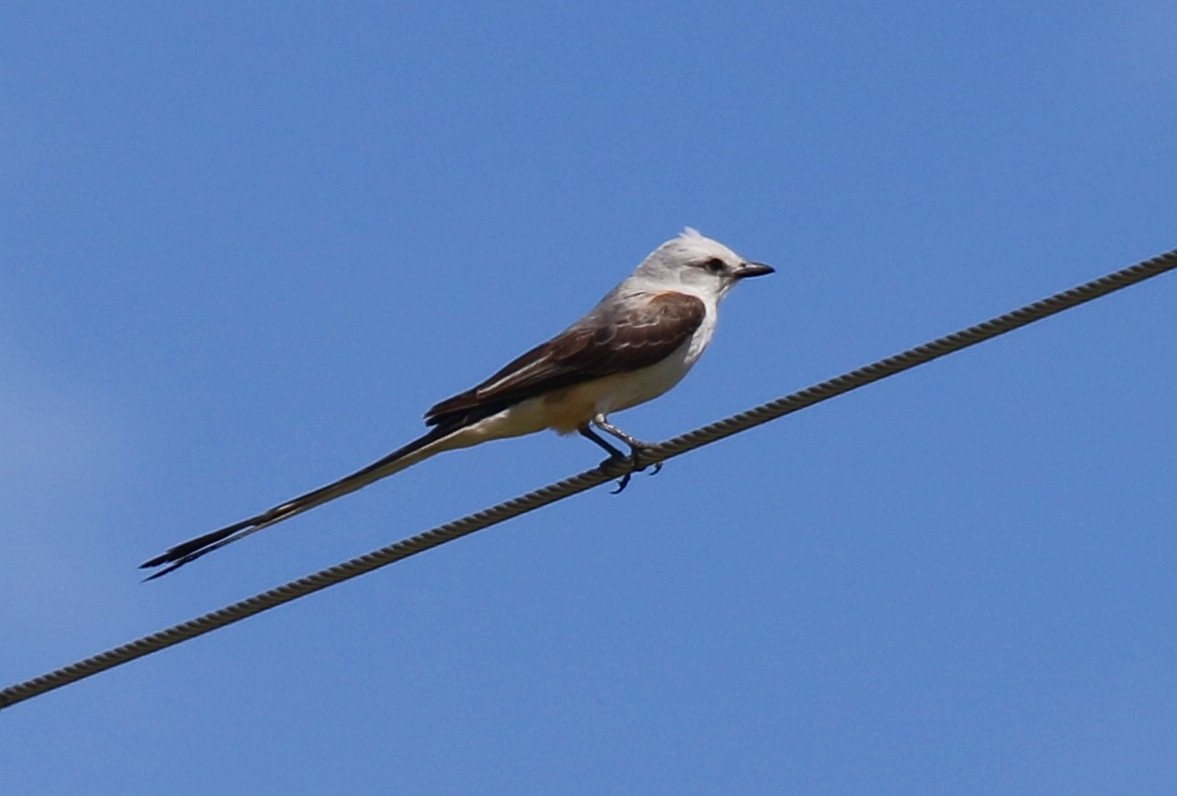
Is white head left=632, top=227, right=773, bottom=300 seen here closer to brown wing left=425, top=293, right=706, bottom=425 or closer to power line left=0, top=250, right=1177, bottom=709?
brown wing left=425, top=293, right=706, bottom=425

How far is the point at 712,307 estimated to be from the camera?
33.8 ft

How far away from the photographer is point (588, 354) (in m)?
9.55

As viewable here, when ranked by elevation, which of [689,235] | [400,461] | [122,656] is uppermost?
[689,235]

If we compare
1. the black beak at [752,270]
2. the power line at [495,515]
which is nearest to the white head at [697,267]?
the black beak at [752,270]

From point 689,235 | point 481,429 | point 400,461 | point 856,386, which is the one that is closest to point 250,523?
point 400,461

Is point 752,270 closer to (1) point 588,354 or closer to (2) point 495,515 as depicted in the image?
(1) point 588,354

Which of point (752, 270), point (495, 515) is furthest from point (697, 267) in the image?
point (495, 515)

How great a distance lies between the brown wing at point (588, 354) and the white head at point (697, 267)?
1.58 ft

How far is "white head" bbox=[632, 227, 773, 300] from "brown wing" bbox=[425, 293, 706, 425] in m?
0.48

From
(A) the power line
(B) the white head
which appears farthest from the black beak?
(A) the power line

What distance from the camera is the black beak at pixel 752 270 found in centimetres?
1060

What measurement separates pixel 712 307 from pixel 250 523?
3.11 m

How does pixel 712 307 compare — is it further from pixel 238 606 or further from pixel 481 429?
pixel 238 606

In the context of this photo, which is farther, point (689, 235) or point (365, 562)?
point (689, 235)
